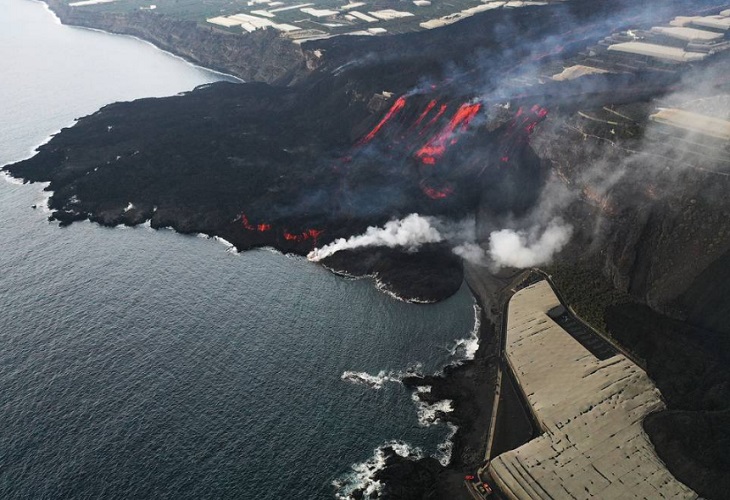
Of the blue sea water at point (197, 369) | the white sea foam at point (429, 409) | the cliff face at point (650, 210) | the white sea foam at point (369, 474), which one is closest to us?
the white sea foam at point (369, 474)

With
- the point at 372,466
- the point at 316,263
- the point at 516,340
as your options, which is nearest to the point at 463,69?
the point at 316,263

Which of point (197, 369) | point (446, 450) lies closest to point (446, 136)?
point (197, 369)

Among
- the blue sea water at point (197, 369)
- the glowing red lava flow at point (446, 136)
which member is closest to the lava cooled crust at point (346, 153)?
the glowing red lava flow at point (446, 136)

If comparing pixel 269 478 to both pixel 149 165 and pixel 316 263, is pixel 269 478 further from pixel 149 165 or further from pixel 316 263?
pixel 149 165

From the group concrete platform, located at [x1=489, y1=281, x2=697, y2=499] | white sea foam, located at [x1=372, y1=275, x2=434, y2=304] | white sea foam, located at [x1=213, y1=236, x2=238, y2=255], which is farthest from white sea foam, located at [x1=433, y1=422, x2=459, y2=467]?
white sea foam, located at [x1=213, y1=236, x2=238, y2=255]

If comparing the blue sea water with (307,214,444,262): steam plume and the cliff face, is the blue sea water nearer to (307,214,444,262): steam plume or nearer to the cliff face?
(307,214,444,262): steam plume

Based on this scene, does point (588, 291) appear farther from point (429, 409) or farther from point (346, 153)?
point (346, 153)

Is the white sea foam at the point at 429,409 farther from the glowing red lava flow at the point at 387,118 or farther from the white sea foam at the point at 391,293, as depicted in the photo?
the glowing red lava flow at the point at 387,118
